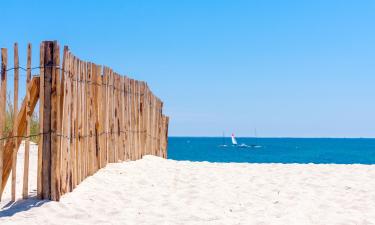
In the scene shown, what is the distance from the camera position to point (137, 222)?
704 centimetres

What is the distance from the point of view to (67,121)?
7.64m

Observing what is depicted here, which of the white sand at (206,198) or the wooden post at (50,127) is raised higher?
the wooden post at (50,127)

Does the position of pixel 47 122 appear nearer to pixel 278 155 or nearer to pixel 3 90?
pixel 3 90

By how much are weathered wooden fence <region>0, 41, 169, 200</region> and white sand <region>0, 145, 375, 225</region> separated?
290 mm

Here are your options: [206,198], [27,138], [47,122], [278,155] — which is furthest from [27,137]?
[278,155]

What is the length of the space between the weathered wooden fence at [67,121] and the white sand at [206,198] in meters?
0.29

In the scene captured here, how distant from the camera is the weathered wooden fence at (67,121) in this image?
7.25 metres

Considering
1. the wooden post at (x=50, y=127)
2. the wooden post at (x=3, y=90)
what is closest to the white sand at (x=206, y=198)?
the wooden post at (x=50, y=127)

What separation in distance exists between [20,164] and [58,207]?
4.48 m

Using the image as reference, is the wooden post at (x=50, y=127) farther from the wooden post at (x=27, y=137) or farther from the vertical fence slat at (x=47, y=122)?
the wooden post at (x=27, y=137)

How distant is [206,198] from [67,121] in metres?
2.32

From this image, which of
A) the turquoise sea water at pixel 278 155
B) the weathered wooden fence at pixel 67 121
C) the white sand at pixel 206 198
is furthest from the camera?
the turquoise sea water at pixel 278 155

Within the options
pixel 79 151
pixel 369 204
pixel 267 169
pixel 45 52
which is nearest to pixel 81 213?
pixel 79 151

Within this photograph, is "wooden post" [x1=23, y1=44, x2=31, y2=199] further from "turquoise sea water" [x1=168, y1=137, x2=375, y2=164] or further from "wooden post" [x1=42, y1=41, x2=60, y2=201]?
"turquoise sea water" [x1=168, y1=137, x2=375, y2=164]
